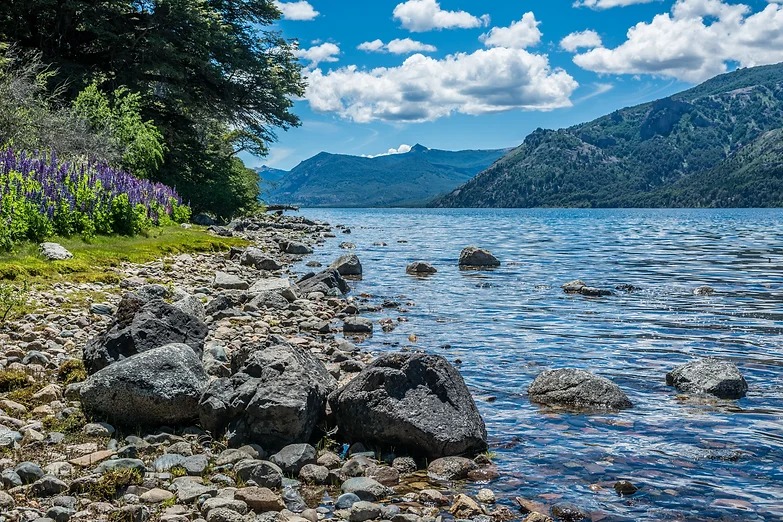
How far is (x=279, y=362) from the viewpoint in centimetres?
817

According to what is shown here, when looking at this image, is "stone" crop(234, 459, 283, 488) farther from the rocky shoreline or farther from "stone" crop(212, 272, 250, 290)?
"stone" crop(212, 272, 250, 290)

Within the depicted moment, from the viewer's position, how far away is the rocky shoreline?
593 cm

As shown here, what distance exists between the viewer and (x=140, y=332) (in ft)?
30.0

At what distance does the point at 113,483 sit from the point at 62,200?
15.3 m

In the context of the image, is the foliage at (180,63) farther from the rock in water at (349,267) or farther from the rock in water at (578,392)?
the rock in water at (578,392)

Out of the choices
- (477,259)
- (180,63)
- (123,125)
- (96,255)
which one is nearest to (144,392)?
(96,255)

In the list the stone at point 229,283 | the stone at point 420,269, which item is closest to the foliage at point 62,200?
the stone at point 229,283

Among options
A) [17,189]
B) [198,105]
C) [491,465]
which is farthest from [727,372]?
[198,105]

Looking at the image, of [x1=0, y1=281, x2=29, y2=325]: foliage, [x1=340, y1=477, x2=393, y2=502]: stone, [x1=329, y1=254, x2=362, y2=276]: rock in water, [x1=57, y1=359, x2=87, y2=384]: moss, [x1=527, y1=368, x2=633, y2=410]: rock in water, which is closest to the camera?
[x1=340, y1=477, x2=393, y2=502]: stone

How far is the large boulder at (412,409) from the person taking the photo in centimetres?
762

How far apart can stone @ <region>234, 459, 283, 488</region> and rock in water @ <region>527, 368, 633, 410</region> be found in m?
4.60

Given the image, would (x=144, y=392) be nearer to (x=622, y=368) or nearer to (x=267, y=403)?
(x=267, y=403)

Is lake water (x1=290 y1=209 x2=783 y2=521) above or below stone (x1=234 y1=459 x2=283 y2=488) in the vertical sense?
below

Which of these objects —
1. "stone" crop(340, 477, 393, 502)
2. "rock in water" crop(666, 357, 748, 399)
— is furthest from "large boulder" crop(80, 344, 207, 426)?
"rock in water" crop(666, 357, 748, 399)
